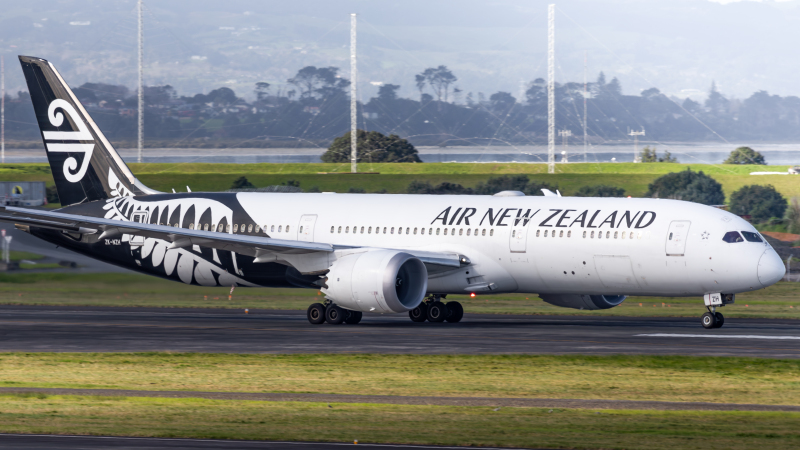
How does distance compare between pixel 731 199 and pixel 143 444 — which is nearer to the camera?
pixel 143 444

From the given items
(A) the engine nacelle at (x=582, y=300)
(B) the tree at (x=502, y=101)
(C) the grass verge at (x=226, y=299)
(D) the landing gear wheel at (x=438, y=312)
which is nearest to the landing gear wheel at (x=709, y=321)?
(A) the engine nacelle at (x=582, y=300)

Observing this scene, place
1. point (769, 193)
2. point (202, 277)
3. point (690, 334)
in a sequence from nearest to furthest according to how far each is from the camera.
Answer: point (690, 334)
point (202, 277)
point (769, 193)

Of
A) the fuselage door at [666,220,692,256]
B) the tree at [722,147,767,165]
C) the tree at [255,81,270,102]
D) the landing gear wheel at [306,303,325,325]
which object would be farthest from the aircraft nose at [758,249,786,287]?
the tree at [722,147,767,165]

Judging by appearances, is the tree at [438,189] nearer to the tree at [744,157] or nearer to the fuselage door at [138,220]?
the fuselage door at [138,220]

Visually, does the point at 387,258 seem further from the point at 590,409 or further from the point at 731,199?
the point at 731,199

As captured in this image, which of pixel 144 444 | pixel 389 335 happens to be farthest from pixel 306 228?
pixel 144 444

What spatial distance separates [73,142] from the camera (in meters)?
41.7

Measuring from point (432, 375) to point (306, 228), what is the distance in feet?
54.6

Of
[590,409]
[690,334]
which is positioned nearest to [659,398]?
[590,409]

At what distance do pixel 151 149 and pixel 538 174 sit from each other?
4117 cm

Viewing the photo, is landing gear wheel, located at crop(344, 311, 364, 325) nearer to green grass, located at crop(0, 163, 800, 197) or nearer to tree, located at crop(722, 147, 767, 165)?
green grass, located at crop(0, 163, 800, 197)

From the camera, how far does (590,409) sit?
58.6 feet

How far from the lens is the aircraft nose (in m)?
31.7

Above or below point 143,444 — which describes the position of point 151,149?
above
